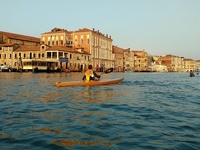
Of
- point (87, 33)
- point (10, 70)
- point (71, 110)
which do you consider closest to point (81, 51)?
point (87, 33)

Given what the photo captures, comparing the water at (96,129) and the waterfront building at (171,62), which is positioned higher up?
the waterfront building at (171,62)

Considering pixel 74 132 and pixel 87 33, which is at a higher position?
pixel 87 33

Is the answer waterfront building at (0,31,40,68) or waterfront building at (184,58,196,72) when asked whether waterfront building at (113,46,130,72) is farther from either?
waterfront building at (184,58,196,72)

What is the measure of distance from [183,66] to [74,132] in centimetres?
17143

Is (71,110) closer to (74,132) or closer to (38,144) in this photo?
(74,132)

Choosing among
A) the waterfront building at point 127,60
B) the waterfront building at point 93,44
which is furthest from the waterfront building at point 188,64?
the waterfront building at point 93,44

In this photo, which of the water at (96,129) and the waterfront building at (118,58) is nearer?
the water at (96,129)

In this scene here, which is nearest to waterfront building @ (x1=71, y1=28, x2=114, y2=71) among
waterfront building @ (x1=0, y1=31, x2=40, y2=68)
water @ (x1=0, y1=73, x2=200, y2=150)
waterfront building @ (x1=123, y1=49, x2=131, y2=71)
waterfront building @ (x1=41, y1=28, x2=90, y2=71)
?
waterfront building @ (x1=41, y1=28, x2=90, y2=71)

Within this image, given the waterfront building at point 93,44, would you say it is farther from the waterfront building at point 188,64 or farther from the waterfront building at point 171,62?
the waterfront building at point 188,64

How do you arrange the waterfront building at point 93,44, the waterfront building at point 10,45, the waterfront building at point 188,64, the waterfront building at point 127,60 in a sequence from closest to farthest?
the waterfront building at point 10,45 < the waterfront building at point 93,44 < the waterfront building at point 127,60 < the waterfront building at point 188,64

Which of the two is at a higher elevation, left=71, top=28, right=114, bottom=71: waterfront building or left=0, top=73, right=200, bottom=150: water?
left=71, top=28, right=114, bottom=71: waterfront building

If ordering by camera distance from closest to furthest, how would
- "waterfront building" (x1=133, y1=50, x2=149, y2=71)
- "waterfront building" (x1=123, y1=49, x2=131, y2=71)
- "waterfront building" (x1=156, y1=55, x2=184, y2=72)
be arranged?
"waterfront building" (x1=123, y1=49, x2=131, y2=71), "waterfront building" (x1=133, y1=50, x2=149, y2=71), "waterfront building" (x1=156, y1=55, x2=184, y2=72)

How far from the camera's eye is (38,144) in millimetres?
4902

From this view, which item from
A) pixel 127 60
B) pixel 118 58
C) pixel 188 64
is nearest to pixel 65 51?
pixel 118 58
